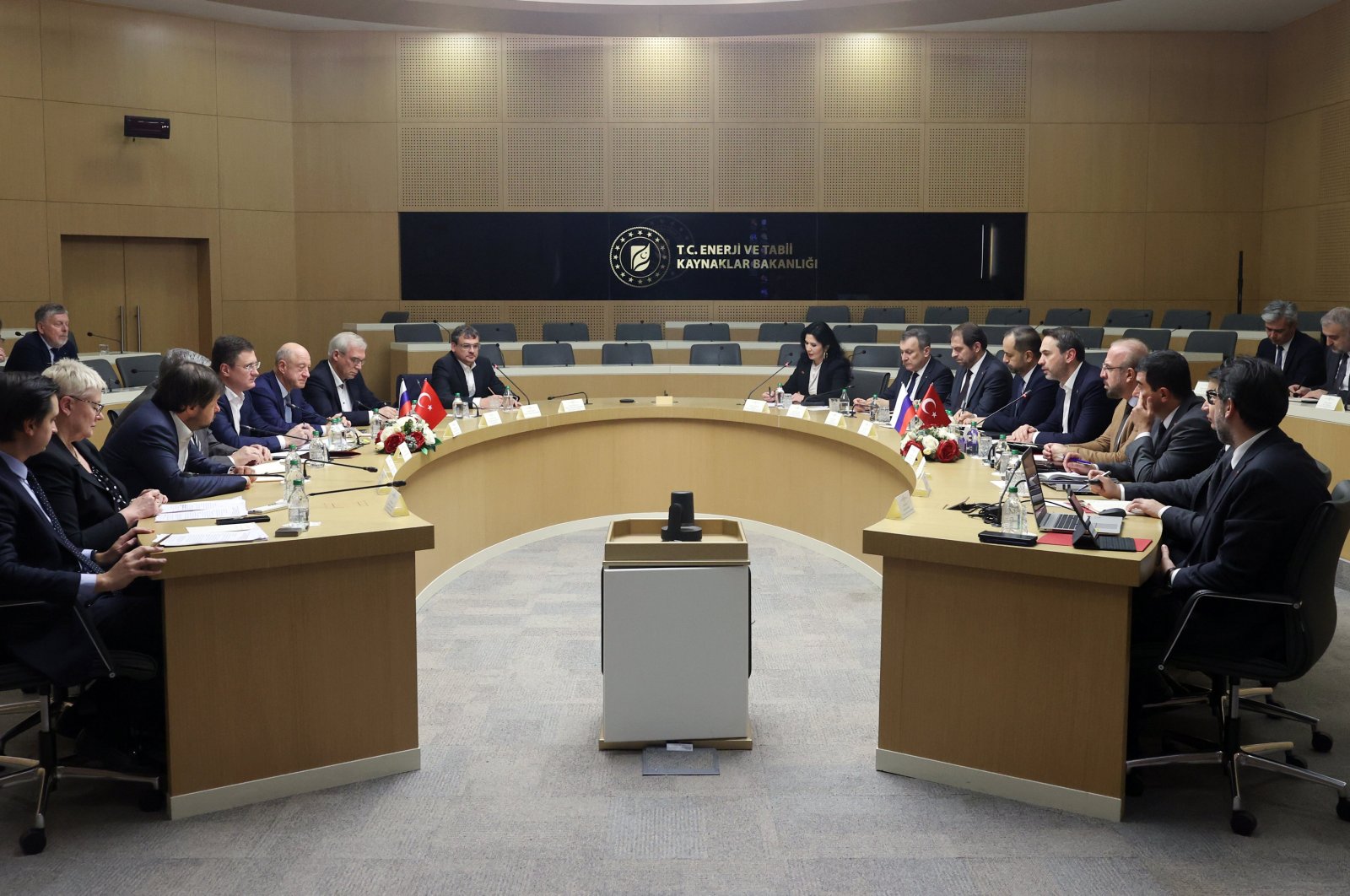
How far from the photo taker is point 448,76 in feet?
43.8

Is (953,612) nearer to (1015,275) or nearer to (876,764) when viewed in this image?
(876,764)

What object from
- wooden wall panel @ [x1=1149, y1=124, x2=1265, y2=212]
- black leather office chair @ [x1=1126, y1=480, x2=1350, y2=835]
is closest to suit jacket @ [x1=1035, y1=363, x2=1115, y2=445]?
black leather office chair @ [x1=1126, y1=480, x2=1350, y2=835]

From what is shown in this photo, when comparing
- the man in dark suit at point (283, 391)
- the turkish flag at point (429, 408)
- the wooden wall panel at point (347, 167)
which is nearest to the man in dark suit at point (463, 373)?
the turkish flag at point (429, 408)

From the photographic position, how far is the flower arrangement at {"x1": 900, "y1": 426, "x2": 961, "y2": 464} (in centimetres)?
521

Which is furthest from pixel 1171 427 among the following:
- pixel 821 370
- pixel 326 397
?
pixel 326 397

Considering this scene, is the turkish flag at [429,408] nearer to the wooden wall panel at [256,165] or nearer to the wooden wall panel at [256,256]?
the wooden wall panel at [256,256]

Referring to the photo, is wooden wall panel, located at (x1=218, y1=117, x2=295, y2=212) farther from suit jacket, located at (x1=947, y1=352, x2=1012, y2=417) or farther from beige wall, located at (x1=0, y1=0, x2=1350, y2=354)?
→ suit jacket, located at (x1=947, y1=352, x2=1012, y2=417)

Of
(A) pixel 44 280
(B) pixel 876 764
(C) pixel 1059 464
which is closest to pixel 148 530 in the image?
(B) pixel 876 764

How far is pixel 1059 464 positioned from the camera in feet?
16.8

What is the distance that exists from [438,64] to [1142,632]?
1175 cm

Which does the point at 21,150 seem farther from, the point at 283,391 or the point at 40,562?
the point at 40,562

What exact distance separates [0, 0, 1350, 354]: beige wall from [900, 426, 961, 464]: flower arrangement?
332 inches

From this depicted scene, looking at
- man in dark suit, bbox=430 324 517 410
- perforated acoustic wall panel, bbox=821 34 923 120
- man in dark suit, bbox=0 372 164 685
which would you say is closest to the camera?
man in dark suit, bbox=0 372 164 685

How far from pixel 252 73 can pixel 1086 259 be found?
32.1 feet
